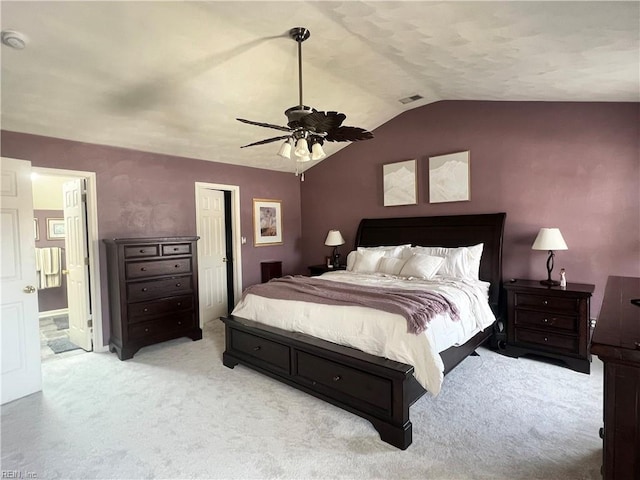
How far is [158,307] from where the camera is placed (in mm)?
4031

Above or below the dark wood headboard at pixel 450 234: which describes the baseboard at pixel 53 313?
below

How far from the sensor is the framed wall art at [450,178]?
14.3 feet

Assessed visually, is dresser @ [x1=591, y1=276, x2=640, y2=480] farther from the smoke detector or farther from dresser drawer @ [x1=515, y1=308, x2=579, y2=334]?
the smoke detector

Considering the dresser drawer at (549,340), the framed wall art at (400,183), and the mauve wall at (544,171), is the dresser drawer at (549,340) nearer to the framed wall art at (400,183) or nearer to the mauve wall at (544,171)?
the mauve wall at (544,171)

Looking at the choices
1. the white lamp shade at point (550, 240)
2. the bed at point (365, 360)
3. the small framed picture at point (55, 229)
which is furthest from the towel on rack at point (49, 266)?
the white lamp shade at point (550, 240)

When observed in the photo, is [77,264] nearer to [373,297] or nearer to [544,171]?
[373,297]

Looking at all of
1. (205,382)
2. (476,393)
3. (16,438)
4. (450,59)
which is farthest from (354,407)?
(450,59)

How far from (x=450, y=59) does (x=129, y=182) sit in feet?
12.9

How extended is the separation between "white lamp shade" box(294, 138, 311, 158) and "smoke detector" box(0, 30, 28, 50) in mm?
2035

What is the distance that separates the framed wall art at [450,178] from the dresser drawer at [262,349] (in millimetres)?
3055

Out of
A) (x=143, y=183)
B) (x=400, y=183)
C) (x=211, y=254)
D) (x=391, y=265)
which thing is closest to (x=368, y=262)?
(x=391, y=265)

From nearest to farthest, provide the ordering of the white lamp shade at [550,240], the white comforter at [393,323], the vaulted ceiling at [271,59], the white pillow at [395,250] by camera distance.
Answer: the vaulted ceiling at [271,59], the white comforter at [393,323], the white lamp shade at [550,240], the white pillow at [395,250]

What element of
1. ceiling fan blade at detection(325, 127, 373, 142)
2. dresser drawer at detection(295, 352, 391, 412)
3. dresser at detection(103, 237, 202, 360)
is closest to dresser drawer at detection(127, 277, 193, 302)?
dresser at detection(103, 237, 202, 360)

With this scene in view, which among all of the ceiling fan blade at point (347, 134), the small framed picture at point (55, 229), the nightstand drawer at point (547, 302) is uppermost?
the ceiling fan blade at point (347, 134)
